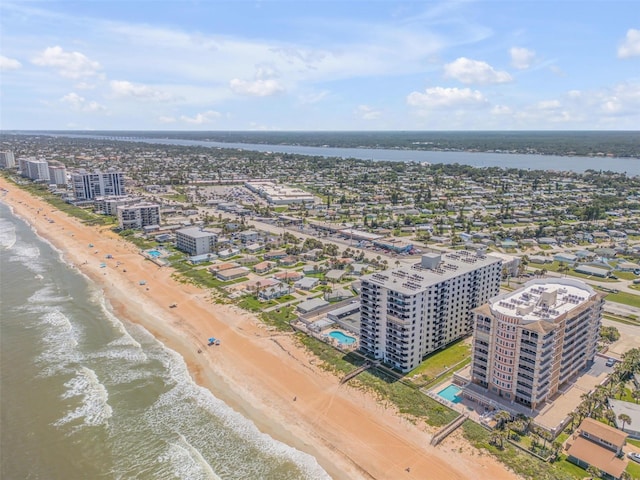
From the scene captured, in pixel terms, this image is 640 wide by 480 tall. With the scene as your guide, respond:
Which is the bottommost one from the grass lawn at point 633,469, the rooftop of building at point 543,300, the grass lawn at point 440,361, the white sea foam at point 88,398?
the white sea foam at point 88,398

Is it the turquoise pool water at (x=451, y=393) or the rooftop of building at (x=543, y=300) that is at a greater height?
the rooftop of building at (x=543, y=300)

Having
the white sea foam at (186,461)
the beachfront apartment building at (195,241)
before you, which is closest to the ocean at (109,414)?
the white sea foam at (186,461)

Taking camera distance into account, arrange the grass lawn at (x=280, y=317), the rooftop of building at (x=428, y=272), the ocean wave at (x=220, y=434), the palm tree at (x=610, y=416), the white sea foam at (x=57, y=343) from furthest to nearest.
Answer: the grass lawn at (x=280, y=317)
the white sea foam at (x=57, y=343)
the rooftop of building at (x=428, y=272)
the palm tree at (x=610, y=416)
the ocean wave at (x=220, y=434)

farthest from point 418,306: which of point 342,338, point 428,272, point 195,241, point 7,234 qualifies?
point 7,234

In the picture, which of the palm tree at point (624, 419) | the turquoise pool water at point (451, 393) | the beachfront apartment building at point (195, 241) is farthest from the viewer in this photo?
the beachfront apartment building at point (195, 241)

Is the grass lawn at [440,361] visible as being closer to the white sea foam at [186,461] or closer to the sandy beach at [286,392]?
the sandy beach at [286,392]

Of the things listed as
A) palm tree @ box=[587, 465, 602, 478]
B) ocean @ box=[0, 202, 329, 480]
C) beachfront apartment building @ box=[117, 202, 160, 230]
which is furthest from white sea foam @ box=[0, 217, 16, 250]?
palm tree @ box=[587, 465, 602, 478]

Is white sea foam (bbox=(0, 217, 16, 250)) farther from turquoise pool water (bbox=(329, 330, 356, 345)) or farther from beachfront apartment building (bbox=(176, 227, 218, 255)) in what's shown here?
turquoise pool water (bbox=(329, 330, 356, 345))

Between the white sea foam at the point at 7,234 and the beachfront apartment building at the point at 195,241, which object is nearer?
the beachfront apartment building at the point at 195,241
